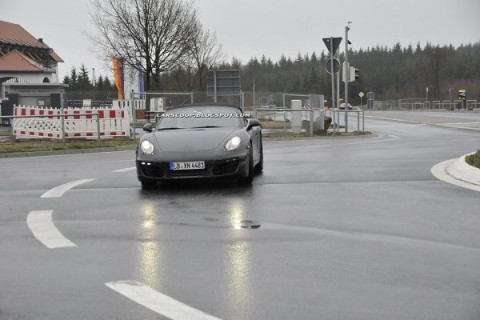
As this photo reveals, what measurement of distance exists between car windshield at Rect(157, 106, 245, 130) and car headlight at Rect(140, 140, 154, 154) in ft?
3.15

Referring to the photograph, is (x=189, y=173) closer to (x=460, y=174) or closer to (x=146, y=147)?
(x=146, y=147)

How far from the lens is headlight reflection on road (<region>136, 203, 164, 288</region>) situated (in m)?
4.81

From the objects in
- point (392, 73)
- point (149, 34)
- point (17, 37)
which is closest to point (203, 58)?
point (149, 34)

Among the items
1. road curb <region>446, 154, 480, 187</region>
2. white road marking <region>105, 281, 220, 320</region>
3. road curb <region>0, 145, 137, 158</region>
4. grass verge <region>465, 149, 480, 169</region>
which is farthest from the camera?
road curb <region>0, 145, 137, 158</region>

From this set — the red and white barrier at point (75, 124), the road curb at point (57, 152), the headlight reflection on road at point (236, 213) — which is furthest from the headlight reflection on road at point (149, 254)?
the red and white barrier at point (75, 124)

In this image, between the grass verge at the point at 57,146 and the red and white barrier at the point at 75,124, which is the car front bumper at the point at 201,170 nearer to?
the grass verge at the point at 57,146

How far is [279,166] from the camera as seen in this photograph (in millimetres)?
13102

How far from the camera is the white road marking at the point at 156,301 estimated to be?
3949 millimetres

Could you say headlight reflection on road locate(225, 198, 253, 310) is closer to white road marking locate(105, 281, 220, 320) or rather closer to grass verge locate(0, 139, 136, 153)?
white road marking locate(105, 281, 220, 320)

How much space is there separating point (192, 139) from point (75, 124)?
568 inches

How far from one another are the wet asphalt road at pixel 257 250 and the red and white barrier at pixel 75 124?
12998mm

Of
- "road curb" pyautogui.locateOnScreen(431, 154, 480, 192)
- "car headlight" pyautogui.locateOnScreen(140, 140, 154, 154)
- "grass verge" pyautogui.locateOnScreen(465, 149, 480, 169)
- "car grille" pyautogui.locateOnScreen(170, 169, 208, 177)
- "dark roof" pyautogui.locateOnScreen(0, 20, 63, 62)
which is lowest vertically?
"road curb" pyautogui.locateOnScreen(431, 154, 480, 192)

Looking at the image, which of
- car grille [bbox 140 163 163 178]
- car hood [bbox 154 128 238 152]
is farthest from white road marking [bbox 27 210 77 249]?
car hood [bbox 154 128 238 152]

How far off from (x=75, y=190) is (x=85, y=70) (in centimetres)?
12235
